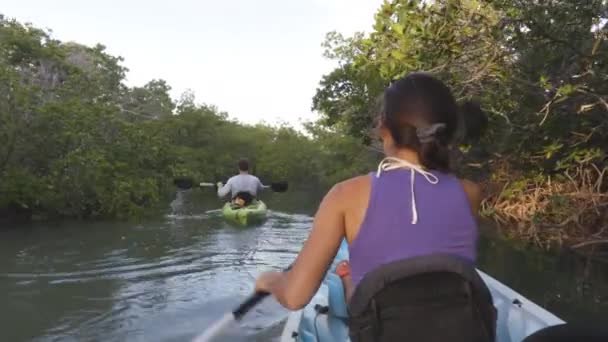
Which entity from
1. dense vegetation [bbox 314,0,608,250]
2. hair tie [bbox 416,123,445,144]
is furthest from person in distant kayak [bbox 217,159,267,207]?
hair tie [bbox 416,123,445,144]

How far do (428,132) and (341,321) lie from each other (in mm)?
2421

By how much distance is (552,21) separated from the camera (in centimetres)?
688

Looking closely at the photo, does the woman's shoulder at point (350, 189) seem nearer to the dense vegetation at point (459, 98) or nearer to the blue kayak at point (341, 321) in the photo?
the dense vegetation at point (459, 98)

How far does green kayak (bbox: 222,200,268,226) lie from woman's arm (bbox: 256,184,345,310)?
1099cm

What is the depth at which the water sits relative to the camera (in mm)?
6074

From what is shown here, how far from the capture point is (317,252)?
1636mm

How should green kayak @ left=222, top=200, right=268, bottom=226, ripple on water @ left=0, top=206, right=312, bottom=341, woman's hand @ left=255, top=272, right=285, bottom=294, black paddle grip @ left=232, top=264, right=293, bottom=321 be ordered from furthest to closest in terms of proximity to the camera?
green kayak @ left=222, top=200, right=268, bottom=226 < ripple on water @ left=0, top=206, right=312, bottom=341 < black paddle grip @ left=232, top=264, right=293, bottom=321 < woman's hand @ left=255, top=272, right=285, bottom=294

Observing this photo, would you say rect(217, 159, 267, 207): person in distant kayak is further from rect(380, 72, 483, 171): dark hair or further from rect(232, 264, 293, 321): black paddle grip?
rect(380, 72, 483, 171): dark hair

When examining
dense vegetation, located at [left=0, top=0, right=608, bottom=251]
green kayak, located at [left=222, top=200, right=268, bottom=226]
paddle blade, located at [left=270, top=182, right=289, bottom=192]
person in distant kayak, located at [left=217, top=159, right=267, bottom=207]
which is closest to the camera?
dense vegetation, located at [left=0, top=0, right=608, bottom=251]

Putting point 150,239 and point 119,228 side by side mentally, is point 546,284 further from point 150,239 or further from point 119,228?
point 119,228

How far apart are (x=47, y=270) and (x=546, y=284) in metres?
6.82

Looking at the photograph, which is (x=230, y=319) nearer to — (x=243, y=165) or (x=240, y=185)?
(x=243, y=165)

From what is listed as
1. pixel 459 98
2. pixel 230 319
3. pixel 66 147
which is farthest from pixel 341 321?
pixel 66 147

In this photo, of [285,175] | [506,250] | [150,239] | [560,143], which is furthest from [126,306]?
[285,175]
